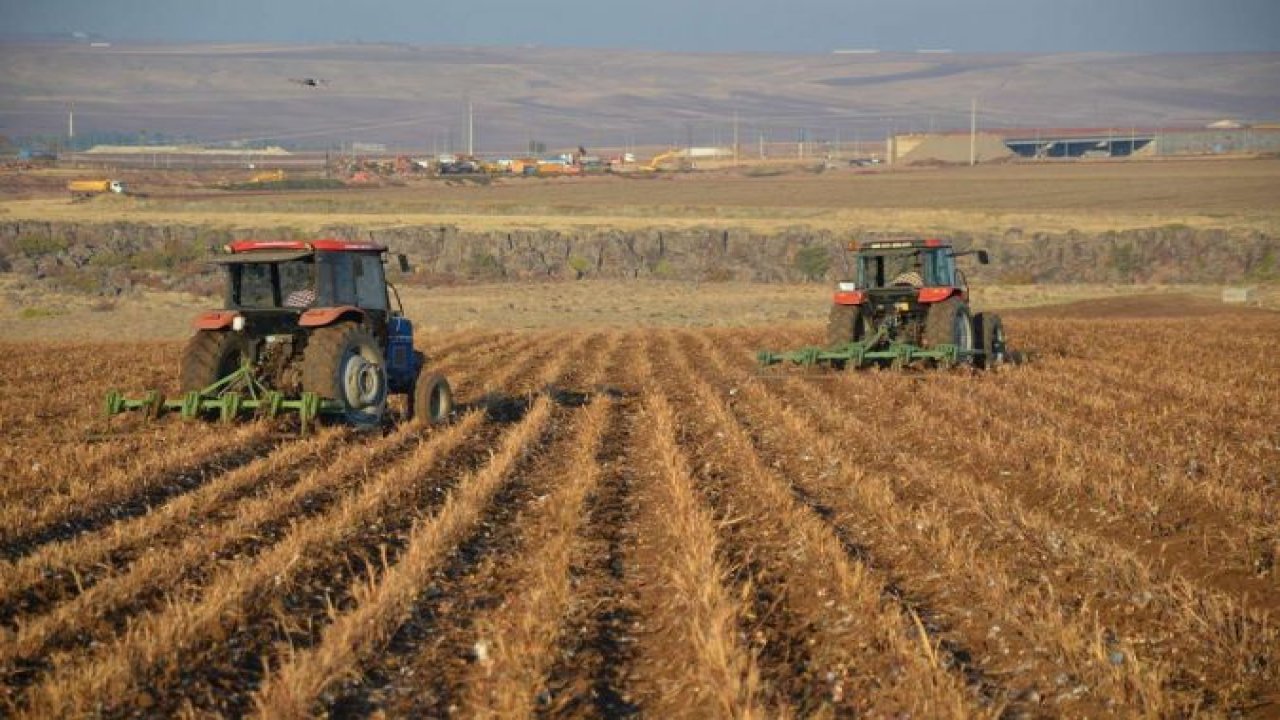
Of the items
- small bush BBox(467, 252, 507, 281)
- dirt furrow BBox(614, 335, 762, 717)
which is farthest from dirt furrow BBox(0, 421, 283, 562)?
small bush BBox(467, 252, 507, 281)

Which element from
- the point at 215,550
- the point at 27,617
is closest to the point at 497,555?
the point at 215,550

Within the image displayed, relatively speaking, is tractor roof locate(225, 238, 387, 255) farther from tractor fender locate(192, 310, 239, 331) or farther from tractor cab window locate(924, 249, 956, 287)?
tractor cab window locate(924, 249, 956, 287)

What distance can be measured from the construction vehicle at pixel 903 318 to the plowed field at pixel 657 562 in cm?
326

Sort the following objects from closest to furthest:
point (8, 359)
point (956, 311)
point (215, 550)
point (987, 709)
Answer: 1. point (987, 709)
2. point (215, 550)
3. point (956, 311)
4. point (8, 359)

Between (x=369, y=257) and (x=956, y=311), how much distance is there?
296 inches

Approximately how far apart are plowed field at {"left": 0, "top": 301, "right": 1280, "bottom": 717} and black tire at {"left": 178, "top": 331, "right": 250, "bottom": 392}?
21.5 inches

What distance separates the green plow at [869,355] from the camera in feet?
60.6

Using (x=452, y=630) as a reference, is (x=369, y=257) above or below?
above

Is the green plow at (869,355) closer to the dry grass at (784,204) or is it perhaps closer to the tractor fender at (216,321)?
the tractor fender at (216,321)

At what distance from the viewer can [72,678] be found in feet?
20.1

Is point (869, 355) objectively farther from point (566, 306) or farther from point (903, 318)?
point (566, 306)

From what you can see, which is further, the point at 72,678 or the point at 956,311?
the point at 956,311

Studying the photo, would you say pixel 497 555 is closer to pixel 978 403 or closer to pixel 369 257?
pixel 369 257

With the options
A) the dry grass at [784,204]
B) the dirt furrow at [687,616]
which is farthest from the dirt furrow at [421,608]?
the dry grass at [784,204]
